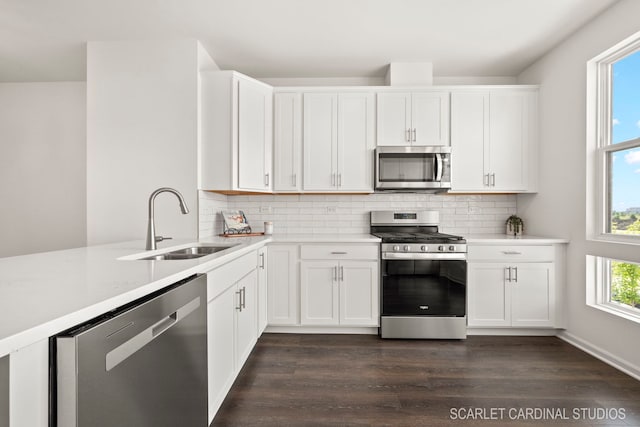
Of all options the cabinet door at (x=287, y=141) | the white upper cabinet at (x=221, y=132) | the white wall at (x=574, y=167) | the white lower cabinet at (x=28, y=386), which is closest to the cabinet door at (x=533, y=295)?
the white wall at (x=574, y=167)

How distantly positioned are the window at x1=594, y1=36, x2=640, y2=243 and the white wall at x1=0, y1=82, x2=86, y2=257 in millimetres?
5201

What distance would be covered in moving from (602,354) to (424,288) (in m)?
1.40

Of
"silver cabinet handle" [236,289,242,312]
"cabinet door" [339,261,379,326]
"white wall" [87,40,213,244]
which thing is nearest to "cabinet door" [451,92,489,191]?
"cabinet door" [339,261,379,326]

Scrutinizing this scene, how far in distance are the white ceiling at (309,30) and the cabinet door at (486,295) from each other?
2062 millimetres

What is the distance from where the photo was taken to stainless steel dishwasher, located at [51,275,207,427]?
0.75 meters

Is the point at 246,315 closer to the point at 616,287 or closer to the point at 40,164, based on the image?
the point at 616,287

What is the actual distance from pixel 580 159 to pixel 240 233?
3149 millimetres

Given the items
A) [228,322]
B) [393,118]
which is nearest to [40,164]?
[228,322]

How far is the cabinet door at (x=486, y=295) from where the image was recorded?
10.5 ft

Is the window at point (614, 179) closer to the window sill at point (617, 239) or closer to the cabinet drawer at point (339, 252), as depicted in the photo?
the window sill at point (617, 239)

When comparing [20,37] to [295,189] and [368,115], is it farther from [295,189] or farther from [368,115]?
[368,115]

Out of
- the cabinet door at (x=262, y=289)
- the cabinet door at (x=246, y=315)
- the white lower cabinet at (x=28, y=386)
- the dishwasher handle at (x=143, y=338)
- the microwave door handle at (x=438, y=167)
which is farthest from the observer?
the microwave door handle at (x=438, y=167)

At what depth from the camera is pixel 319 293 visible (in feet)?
10.6

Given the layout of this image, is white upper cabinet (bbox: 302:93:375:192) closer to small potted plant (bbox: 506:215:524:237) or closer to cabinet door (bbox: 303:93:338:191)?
cabinet door (bbox: 303:93:338:191)
